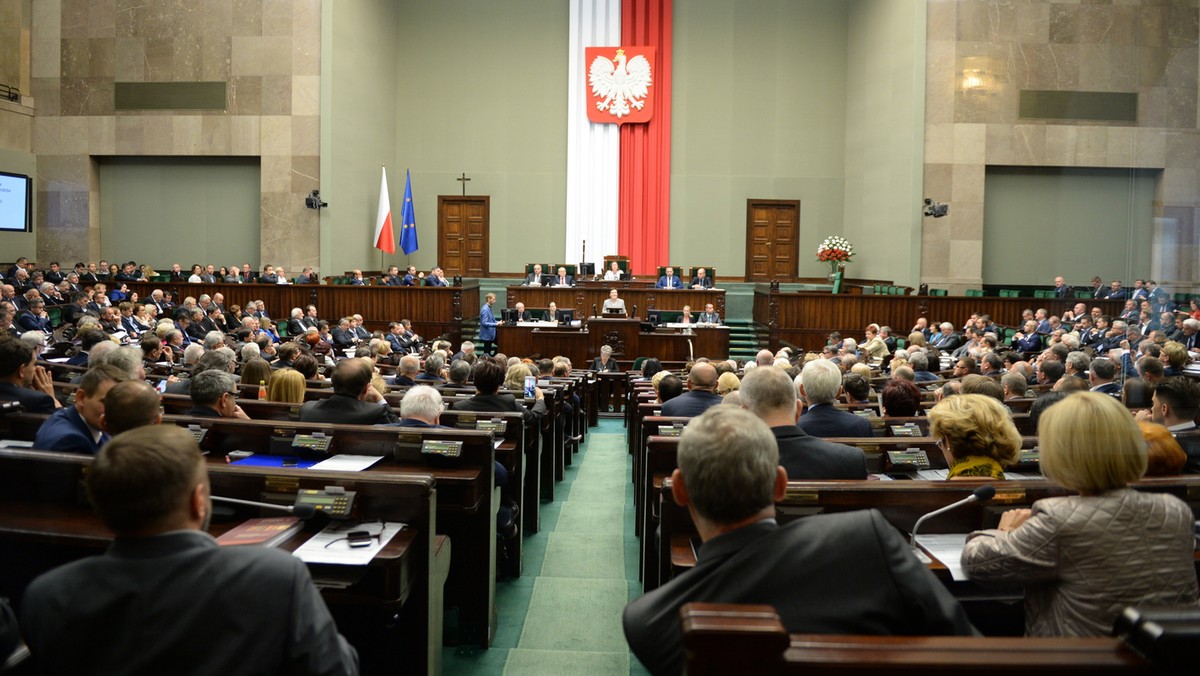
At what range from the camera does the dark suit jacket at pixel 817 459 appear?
3025 millimetres

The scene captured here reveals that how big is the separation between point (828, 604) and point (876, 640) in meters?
0.14

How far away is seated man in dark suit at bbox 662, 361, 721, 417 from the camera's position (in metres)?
5.13

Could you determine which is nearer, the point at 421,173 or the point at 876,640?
the point at 876,640

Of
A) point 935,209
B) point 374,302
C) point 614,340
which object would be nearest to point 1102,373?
point 614,340

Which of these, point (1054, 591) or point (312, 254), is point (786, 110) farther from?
point (1054, 591)

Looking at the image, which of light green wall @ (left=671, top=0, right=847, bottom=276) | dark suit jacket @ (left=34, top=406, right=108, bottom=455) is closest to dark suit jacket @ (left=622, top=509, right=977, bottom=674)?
dark suit jacket @ (left=34, top=406, right=108, bottom=455)

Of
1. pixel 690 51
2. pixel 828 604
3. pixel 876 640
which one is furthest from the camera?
pixel 690 51

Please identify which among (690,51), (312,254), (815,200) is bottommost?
(312,254)

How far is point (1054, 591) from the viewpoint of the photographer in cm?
194

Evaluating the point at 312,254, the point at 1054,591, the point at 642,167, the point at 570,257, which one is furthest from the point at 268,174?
the point at 1054,591

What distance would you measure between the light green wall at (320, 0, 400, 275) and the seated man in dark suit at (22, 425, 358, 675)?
1599cm

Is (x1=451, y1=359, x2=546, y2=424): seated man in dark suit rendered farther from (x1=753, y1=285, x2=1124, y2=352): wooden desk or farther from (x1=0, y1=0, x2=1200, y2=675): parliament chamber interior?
(x1=753, y1=285, x2=1124, y2=352): wooden desk

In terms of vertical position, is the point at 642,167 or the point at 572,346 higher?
the point at 642,167

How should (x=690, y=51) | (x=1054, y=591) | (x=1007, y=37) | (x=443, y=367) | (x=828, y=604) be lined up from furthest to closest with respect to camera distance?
(x=690, y=51) < (x=1007, y=37) < (x=443, y=367) < (x=1054, y=591) < (x=828, y=604)
